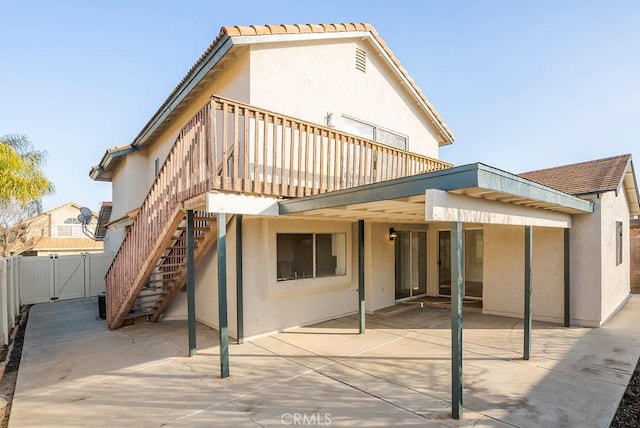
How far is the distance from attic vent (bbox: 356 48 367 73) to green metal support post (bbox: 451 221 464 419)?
701cm

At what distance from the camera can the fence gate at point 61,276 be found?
1155 cm

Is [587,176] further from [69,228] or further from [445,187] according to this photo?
[69,228]

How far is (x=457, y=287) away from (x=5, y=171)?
14145 mm

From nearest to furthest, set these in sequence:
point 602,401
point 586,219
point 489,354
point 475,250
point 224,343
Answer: point 602,401
point 224,343
point 489,354
point 586,219
point 475,250

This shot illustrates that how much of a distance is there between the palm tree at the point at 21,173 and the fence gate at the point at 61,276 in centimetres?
230

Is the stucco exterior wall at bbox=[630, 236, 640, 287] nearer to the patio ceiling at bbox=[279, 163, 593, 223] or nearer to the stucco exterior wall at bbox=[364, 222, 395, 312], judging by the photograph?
the stucco exterior wall at bbox=[364, 222, 395, 312]

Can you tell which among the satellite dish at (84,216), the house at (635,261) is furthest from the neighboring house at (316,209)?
the satellite dish at (84,216)

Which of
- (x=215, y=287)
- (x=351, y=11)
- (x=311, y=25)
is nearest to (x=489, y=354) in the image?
(x=215, y=287)

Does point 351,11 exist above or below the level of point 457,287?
above

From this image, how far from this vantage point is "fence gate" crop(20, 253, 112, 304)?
1155 cm

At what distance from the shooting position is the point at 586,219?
7484mm

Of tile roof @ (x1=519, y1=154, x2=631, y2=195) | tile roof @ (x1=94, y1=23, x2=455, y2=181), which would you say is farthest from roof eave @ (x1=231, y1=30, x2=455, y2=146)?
tile roof @ (x1=519, y1=154, x2=631, y2=195)

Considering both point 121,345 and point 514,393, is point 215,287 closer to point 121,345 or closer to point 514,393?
point 121,345

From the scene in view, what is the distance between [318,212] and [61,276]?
1171 centimetres
